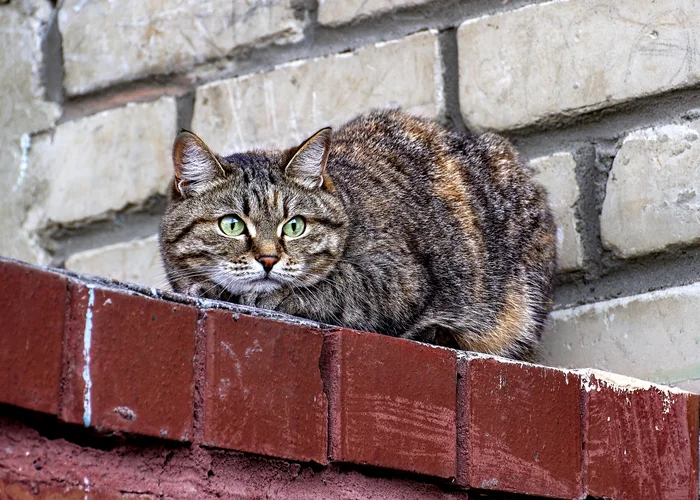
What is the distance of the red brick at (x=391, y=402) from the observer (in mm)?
1709

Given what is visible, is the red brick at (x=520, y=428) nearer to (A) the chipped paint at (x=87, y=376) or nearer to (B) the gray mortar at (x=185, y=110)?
(A) the chipped paint at (x=87, y=376)

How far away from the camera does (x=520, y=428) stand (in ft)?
6.32

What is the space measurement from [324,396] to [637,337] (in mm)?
1167

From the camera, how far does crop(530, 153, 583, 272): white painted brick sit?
2771 millimetres

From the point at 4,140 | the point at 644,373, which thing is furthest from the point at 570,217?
the point at 4,140

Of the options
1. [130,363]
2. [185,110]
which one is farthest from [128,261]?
[130,363]

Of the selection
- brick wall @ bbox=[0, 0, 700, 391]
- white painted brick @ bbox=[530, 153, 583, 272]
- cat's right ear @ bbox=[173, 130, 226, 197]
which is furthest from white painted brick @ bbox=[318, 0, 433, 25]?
cat's right ear @ bbox=[173, 130, 226, 197]

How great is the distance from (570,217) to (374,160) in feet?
1.80

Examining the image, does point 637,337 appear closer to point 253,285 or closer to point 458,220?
point 458,220

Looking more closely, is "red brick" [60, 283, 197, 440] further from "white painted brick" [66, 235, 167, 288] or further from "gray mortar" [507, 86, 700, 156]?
"white painted brick" [66, 235, 167, 288]

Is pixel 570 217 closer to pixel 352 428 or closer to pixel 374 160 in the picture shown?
pixel 374 160

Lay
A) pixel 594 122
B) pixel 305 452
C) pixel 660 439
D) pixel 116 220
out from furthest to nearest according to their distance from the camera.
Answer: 1. pixel 116 220
2. pixel 594 122
3. pixel 660 439
4. pixel 305 452

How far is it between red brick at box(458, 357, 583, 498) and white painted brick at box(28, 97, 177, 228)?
1.79 meters

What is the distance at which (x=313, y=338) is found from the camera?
68.2 inches
